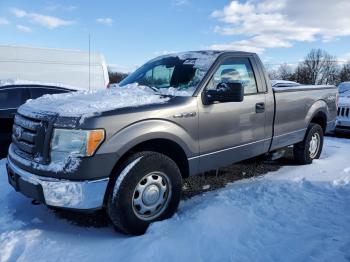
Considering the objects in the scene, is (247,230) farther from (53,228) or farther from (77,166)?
(53,228)

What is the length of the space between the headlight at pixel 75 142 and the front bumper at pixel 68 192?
23 cm

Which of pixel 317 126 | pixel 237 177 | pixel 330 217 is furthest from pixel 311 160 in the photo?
pixel 330 217

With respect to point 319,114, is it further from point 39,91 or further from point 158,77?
point 39,91

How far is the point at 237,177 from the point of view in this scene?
207 inches

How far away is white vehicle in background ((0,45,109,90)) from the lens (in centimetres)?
1002

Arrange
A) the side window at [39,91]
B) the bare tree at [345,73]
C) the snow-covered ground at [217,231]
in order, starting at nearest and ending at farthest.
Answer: the snow-covered ground at [217,231]
the side window at [39,91]
the bare tree at [345,73]

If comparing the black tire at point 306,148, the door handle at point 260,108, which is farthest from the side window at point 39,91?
the black tire at point 306,148

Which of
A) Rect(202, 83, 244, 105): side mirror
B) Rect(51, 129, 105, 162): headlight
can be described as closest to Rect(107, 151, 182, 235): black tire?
Rect(51, 129, 105, 162): headlight

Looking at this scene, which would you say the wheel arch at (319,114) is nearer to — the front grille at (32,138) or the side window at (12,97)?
the front grille at (32,138)

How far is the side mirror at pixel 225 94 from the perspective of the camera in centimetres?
378

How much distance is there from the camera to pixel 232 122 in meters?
4.22

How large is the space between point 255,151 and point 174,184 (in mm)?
1595

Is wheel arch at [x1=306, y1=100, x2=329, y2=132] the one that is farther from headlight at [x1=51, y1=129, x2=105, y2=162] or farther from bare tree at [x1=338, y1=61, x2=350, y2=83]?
bare tree at [x1=338, y1=61, x2=350, y2=83]

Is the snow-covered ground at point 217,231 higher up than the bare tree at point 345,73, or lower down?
lower down
